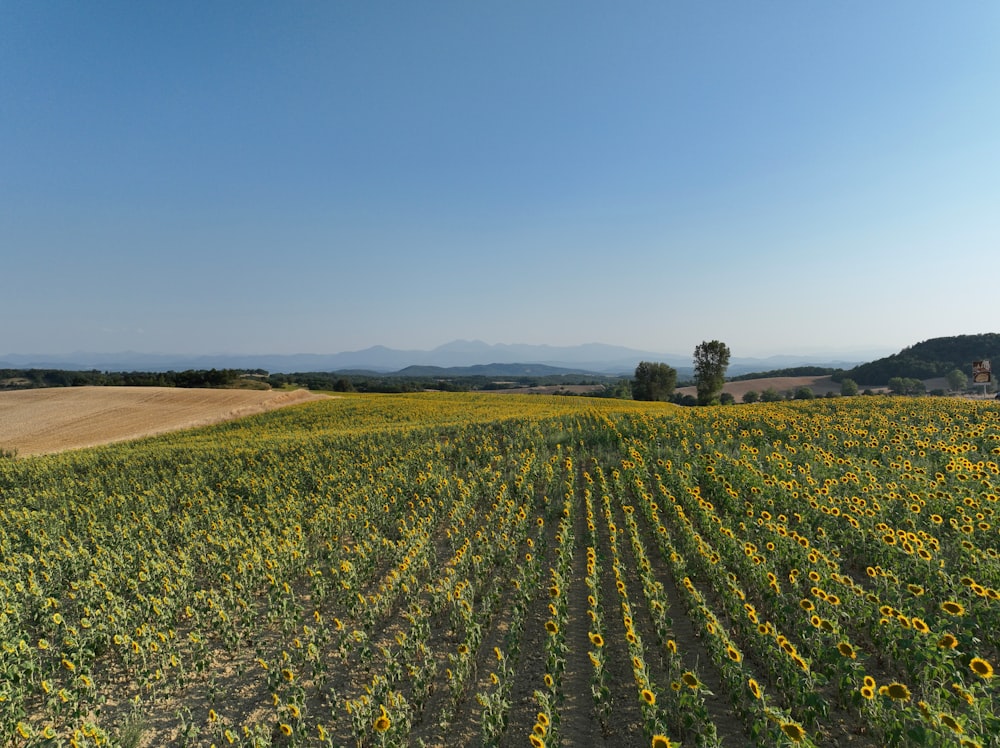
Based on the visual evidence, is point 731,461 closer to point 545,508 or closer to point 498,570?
point 545,508

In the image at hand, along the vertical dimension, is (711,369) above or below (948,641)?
above

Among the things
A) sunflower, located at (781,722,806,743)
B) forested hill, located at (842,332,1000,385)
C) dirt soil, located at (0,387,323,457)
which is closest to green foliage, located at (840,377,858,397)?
forested hill, located at (842,332,1000,385)

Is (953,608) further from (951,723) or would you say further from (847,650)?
(951,723)

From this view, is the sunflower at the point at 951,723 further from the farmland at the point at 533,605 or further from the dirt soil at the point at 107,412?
the dirt soil at the point at 107,412

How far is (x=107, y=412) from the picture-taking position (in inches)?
1505

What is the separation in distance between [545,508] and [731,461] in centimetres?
464

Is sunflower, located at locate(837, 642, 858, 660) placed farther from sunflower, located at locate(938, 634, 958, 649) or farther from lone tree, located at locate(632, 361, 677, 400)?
lone tree, located at locate(632, 361, 677, 400)

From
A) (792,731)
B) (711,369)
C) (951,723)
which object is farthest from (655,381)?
(792,731)

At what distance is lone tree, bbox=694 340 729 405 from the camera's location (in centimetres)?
6078

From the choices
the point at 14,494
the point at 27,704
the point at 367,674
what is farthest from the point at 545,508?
the point at 14,494

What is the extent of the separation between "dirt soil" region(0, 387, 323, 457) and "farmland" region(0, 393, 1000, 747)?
2233cm

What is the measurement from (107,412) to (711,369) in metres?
68.8

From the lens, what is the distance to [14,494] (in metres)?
13.1

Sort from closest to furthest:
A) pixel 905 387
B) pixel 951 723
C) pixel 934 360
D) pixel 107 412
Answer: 1. pixel 951 723
2. pixel 107 412
3. pixel 905 387
4. pixel 934 360
